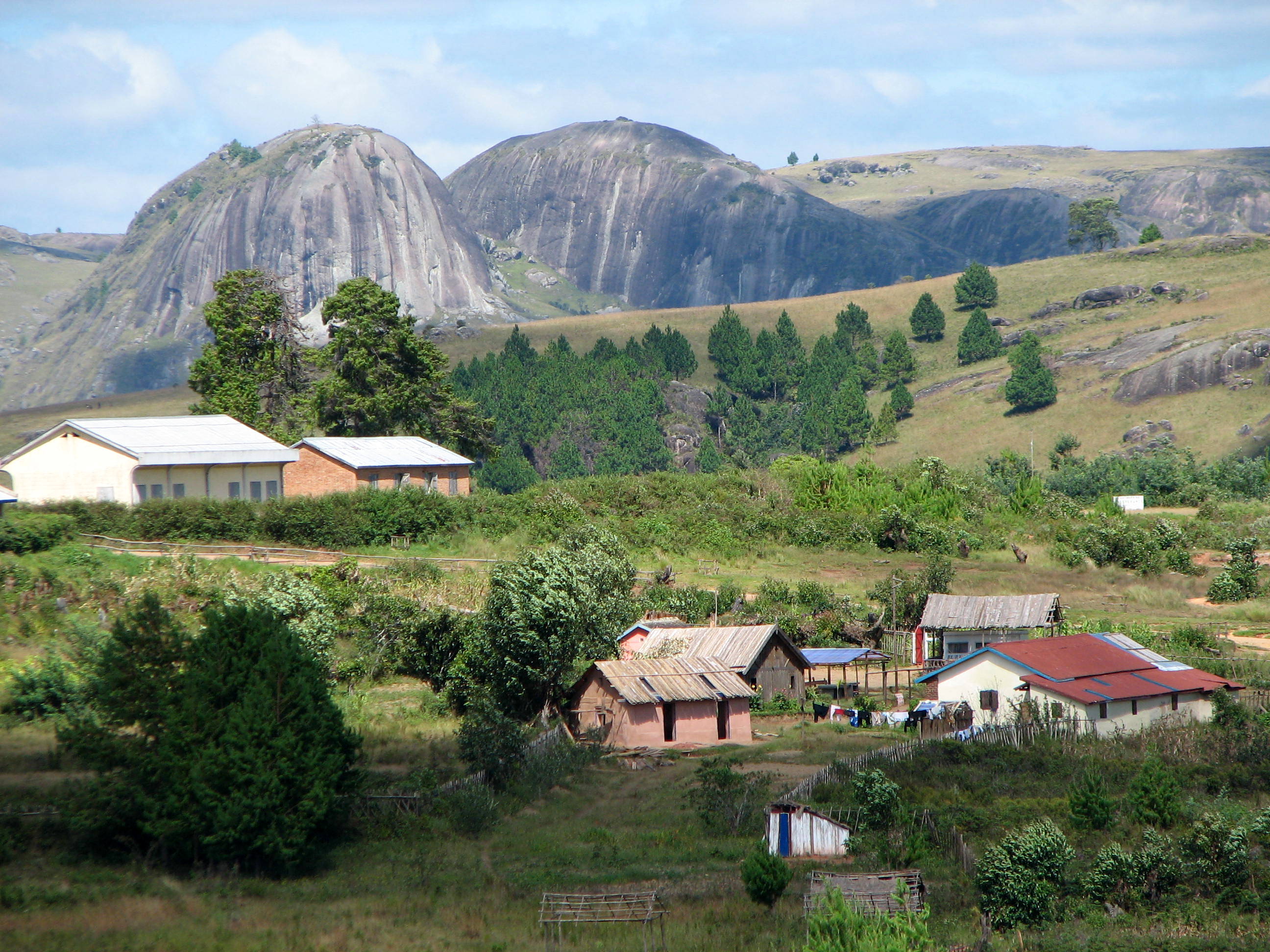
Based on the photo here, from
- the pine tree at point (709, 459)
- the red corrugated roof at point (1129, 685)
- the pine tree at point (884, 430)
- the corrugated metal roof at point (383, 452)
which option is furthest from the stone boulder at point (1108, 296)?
the red corrugated roof at point (1129, 685)

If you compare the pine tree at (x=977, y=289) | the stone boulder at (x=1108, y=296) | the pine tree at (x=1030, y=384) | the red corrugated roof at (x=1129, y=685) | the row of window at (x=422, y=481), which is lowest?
the red corrugated roof at (x=1129, y=685)

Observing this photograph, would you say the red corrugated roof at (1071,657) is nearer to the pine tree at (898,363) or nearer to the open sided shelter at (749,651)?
the open sided shelter at (749,651)

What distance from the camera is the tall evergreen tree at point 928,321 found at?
144m

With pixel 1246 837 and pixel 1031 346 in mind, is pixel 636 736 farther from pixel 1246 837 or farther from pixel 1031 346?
pixel 1031 346

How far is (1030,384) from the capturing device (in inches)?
4557

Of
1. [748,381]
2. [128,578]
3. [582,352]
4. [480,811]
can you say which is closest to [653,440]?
[748,381]

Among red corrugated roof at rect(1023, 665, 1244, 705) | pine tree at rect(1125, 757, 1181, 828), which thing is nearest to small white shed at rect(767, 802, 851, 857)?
pine tree at rect(1125, 757, 1181, 828)

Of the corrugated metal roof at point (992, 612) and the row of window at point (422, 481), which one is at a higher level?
the row of window at point (422, 481)

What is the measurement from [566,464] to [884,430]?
30.5m

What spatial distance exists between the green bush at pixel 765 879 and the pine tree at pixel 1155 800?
28.0 feet

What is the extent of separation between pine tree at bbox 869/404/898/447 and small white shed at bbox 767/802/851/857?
94.6 metres

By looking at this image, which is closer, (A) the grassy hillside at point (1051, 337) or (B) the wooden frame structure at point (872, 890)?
(B) the wooden frame structure at point (872, 890)

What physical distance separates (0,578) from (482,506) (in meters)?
23.9

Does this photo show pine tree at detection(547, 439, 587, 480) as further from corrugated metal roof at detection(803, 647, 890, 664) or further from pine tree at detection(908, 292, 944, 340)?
corrugated metal roof at detection(803, 647, 890, 664)
